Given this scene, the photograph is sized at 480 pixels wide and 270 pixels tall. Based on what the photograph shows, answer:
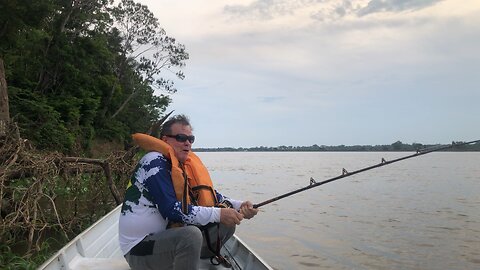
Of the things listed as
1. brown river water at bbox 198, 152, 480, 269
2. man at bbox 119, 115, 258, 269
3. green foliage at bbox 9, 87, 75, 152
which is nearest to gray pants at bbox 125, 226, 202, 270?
man at bbox 119, 115, 258, 269

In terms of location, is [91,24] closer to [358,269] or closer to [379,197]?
[379,197]

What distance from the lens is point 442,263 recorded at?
8.35 m

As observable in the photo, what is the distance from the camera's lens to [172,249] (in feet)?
10.4

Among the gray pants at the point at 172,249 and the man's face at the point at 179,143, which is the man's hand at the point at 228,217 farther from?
the man's face at the point at 179,143

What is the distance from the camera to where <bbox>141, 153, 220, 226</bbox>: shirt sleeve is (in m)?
3.08

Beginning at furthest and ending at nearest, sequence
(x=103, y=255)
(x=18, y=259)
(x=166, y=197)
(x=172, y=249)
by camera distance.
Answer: (x=18, y=259)
(x=103, y=255)
(x=172, y=249)
(x=166, y=197)

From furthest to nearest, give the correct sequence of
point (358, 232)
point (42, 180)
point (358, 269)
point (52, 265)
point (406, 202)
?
point (406, 202), point (358, 232), point (358, 269), point (42, 180), point (52, 265)

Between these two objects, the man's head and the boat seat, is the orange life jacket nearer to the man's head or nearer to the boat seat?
the man's head

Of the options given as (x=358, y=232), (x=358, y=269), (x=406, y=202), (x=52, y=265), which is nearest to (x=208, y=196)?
(x=52, y=265)

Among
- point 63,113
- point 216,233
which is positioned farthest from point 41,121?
point 216,233

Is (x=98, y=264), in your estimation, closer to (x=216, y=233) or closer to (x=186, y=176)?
(x=216, y=233)

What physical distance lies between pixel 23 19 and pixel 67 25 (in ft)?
26.5

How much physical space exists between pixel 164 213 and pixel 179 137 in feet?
1.94

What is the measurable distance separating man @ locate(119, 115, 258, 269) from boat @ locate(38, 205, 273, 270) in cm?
93
